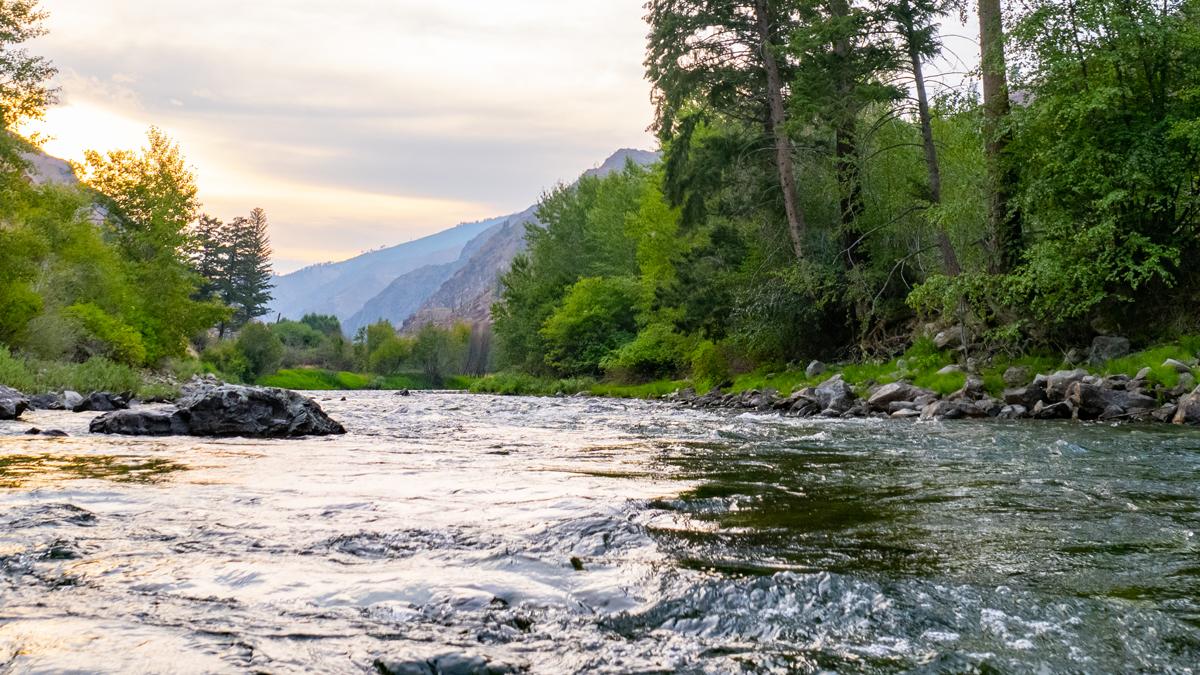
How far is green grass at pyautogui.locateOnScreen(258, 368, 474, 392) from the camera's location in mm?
89950

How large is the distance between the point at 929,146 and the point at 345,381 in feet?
298

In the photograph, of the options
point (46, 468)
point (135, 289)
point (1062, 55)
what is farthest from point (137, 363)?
point (1062, 55)

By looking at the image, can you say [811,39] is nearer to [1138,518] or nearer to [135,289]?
[1138,518]

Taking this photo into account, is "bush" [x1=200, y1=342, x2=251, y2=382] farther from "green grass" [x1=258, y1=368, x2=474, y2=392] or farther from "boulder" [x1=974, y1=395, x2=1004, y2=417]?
"boulder" [x1=974, y1=395, x2=1004, y2=417]

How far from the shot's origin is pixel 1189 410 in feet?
40.3

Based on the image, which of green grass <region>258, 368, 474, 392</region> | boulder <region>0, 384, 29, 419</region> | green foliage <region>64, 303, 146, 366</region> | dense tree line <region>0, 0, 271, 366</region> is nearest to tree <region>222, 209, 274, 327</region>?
green grass <region>258, 368, 474, 392</region>

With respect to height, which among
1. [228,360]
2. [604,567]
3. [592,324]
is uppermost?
[228,360]

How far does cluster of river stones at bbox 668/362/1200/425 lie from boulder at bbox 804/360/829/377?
4.33m

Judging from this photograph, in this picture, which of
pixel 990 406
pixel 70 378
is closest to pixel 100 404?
pixel 70 378

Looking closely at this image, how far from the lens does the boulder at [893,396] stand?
698 inches

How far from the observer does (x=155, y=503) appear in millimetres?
6016

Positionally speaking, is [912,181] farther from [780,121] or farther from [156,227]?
[156,227]

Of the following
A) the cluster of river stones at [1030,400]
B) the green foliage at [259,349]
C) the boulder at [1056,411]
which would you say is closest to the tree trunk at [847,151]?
the cluster of river stones at [1030,400]

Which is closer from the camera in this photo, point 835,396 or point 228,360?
point 835,396
